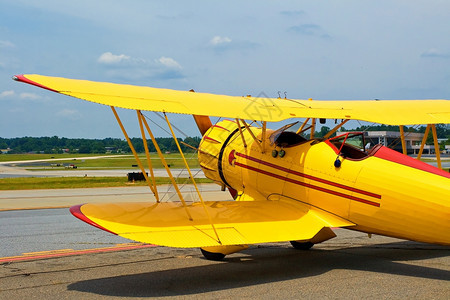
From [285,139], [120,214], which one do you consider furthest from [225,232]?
[285,139]

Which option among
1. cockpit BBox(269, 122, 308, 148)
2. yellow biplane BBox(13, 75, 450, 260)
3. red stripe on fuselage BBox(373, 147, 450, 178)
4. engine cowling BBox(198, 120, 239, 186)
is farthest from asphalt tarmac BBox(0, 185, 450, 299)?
cockpit BBox(269, 122, 308, 148)

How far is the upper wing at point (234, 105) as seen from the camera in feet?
24.0

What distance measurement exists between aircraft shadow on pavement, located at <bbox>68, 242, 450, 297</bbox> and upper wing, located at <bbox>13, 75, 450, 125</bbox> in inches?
91.2

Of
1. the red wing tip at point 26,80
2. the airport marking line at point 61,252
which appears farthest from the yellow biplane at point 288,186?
the airport marking line at point 61,252

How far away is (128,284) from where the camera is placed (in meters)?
7.60

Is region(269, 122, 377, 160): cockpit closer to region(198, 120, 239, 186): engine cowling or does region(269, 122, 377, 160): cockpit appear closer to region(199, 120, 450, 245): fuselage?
region(199, 120, 450, 245): fuselage

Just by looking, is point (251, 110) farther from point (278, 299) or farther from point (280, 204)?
point (278, 299)

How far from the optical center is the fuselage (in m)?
7.67

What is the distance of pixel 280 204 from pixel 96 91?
12.0 feet

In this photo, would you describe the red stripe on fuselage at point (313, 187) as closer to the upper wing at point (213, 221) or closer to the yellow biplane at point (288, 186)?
the yellow biplane at point (288, 186)

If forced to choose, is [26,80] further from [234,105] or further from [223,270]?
[223,270]

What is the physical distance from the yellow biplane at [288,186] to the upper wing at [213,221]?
0.05ft

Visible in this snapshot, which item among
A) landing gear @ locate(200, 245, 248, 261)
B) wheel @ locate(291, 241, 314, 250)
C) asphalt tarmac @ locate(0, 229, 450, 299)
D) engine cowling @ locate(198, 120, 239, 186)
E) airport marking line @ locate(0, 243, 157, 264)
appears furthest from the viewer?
engine cowling @ locate(198, 120, 239, 186)

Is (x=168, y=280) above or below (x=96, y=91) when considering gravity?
below
